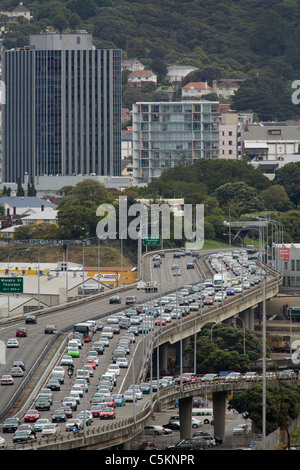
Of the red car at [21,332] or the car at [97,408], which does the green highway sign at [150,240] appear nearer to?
the red car at [21,332]

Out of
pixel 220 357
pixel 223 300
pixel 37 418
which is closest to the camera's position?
pixel 37 418

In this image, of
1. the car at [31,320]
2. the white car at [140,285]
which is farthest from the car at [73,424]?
the white car at [140,285]

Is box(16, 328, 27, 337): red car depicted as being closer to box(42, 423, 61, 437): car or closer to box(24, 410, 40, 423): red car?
box(24, 410, 40, 423): red car

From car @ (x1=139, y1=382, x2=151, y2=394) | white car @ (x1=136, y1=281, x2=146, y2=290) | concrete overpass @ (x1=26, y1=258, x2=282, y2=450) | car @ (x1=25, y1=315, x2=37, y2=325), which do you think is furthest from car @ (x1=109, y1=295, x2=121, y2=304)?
car @ (x1=139, y1=382, x2=151, y2=394)

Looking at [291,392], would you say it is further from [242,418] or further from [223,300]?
[223,300]

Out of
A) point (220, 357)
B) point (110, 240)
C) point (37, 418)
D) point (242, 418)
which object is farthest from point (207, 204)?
point (37, 418)

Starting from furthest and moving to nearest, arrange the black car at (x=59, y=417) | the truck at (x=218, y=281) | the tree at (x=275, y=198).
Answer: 1. the tree at (x=275, y=198)
2. the truck at (x=218, y=281)
3. the black car at (x=59, y=417)
